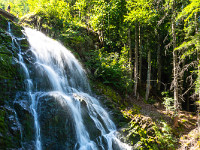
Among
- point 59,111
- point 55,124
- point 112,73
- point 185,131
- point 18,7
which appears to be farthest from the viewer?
point 18,7

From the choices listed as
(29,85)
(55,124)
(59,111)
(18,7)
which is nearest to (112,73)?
(59,111)

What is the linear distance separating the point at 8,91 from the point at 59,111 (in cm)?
200

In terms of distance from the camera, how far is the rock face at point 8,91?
435 centimetres

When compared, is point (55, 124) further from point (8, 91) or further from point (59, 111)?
point (8, 91)

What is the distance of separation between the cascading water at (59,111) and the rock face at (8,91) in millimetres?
378

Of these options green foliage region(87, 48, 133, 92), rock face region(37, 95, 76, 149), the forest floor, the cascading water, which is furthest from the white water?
the forest floor

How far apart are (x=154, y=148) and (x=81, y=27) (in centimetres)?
1234

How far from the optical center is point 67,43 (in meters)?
12.0

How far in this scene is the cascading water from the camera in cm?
533

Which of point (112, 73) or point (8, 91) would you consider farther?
point (112, 73)

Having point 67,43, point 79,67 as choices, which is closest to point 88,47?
point 67,43

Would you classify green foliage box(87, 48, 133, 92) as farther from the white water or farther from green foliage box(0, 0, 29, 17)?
green foliage box(0, 0, 29, 17)

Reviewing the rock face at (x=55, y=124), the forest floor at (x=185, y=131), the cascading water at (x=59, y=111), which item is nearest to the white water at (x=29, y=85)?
the cascading water at (x=59, y=111)

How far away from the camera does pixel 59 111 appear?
5.86m
